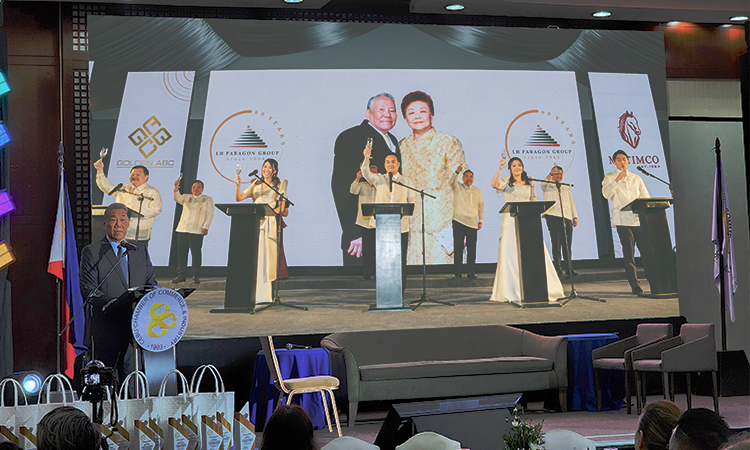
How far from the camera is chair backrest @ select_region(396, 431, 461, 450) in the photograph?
2281 millimetres

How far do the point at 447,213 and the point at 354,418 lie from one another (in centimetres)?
189

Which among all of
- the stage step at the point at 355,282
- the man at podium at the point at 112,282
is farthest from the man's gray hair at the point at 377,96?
the man at podium at the point at 112,282

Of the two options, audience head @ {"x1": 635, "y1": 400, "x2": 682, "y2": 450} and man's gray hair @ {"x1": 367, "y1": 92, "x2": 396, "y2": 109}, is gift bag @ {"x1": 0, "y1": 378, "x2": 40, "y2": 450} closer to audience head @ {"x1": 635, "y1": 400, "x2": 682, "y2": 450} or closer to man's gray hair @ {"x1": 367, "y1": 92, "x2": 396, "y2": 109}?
audience head @ {"x1": 635, "y1": 400, "x2": 682, "y2": 450}

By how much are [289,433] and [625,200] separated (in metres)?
4.97

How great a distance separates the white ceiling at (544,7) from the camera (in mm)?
5902

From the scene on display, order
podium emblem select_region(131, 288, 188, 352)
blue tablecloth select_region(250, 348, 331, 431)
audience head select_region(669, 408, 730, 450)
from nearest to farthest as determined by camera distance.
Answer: audience head select_region(669, 408, 730, 450) < podium emblem select_region(131, 288, 188, 352) < blue tablecloth select_region(250, 348, 331, 431)

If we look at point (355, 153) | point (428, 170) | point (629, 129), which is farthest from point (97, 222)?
point (629, 129)

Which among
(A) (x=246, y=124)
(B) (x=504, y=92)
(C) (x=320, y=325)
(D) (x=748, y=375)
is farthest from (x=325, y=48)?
A: (D) (x=748, y=375)

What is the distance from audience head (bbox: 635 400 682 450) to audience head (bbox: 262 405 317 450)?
3.18 feet

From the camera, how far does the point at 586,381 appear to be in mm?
5902

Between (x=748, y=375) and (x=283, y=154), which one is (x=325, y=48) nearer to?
(x=283, y=154)

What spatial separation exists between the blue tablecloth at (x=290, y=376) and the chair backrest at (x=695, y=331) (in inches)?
118

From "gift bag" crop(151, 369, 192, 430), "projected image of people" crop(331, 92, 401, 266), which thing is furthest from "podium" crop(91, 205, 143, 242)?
"gift bag" crop(151, 369, 192, 430)

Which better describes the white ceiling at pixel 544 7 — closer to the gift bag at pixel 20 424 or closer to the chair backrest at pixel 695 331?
the chair backrest at pixel 695 331
